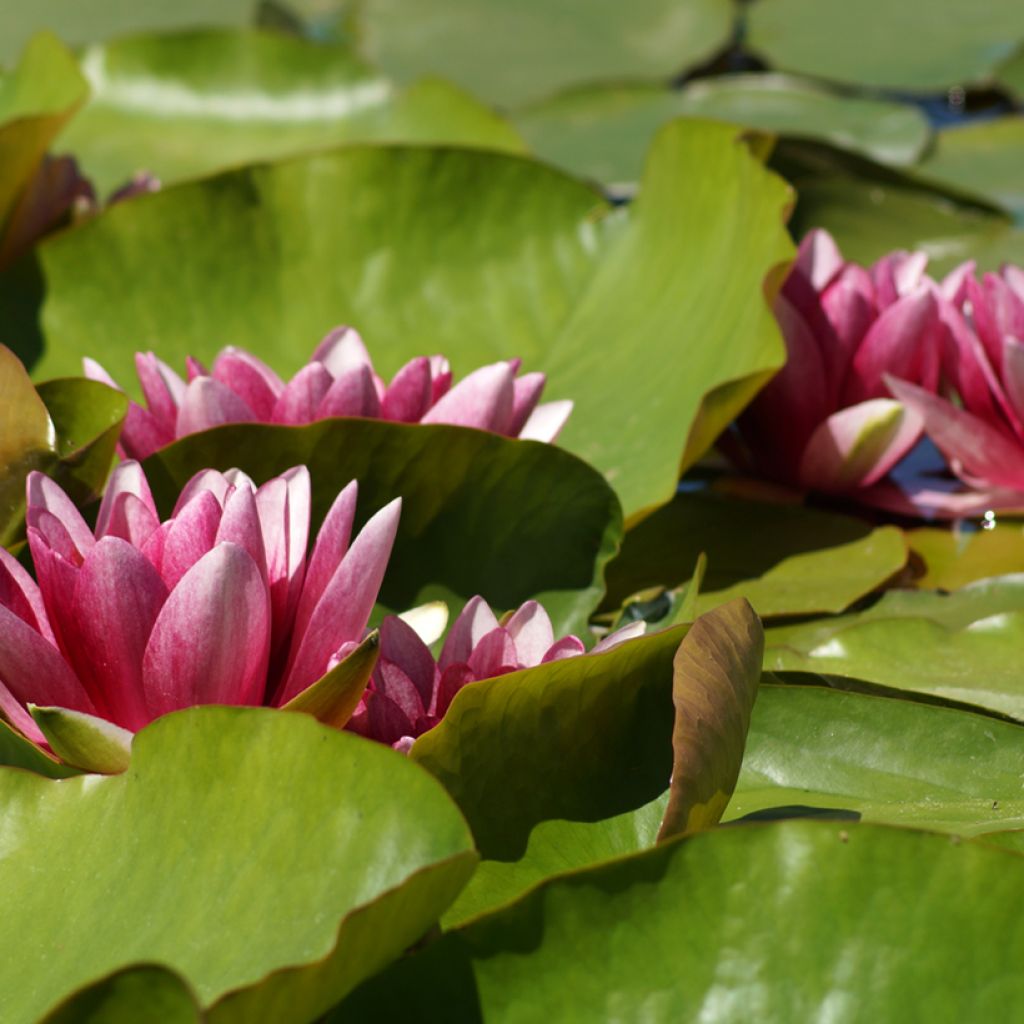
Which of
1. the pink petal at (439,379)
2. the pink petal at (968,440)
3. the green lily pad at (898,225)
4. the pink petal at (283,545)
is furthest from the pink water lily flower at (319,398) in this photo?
the green lily pad at (898,225)

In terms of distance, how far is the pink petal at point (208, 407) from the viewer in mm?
1009

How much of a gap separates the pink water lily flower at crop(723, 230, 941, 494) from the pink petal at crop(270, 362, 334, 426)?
0.50m

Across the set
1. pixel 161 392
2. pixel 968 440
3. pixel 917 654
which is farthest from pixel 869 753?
pixel 161 392

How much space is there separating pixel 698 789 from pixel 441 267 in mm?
932

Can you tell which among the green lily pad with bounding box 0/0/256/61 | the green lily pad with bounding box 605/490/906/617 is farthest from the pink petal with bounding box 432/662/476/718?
the green lily pad with bounding box 0/0/256/61

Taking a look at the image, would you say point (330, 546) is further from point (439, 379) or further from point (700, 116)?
point (700, 116)

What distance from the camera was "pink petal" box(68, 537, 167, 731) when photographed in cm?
75

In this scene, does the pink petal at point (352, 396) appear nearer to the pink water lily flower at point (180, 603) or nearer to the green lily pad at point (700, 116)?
the pink water lily flower at point (180, 603)

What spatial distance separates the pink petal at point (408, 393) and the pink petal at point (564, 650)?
0.30m

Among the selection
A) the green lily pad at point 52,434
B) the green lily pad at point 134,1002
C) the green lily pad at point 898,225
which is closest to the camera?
the green lily pad at point 134,1002

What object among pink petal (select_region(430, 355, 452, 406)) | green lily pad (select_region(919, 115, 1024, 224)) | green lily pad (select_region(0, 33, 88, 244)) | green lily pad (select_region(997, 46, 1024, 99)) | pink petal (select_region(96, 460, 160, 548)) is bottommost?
green lily pad (select_region(919, 115, 1024, 224))

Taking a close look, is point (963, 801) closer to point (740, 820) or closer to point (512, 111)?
point (740, 820)

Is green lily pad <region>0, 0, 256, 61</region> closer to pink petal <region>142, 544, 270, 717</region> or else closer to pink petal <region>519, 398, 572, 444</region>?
pink petal <region>519, 398, 572, 444</region>

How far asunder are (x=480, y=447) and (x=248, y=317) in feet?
1.91
